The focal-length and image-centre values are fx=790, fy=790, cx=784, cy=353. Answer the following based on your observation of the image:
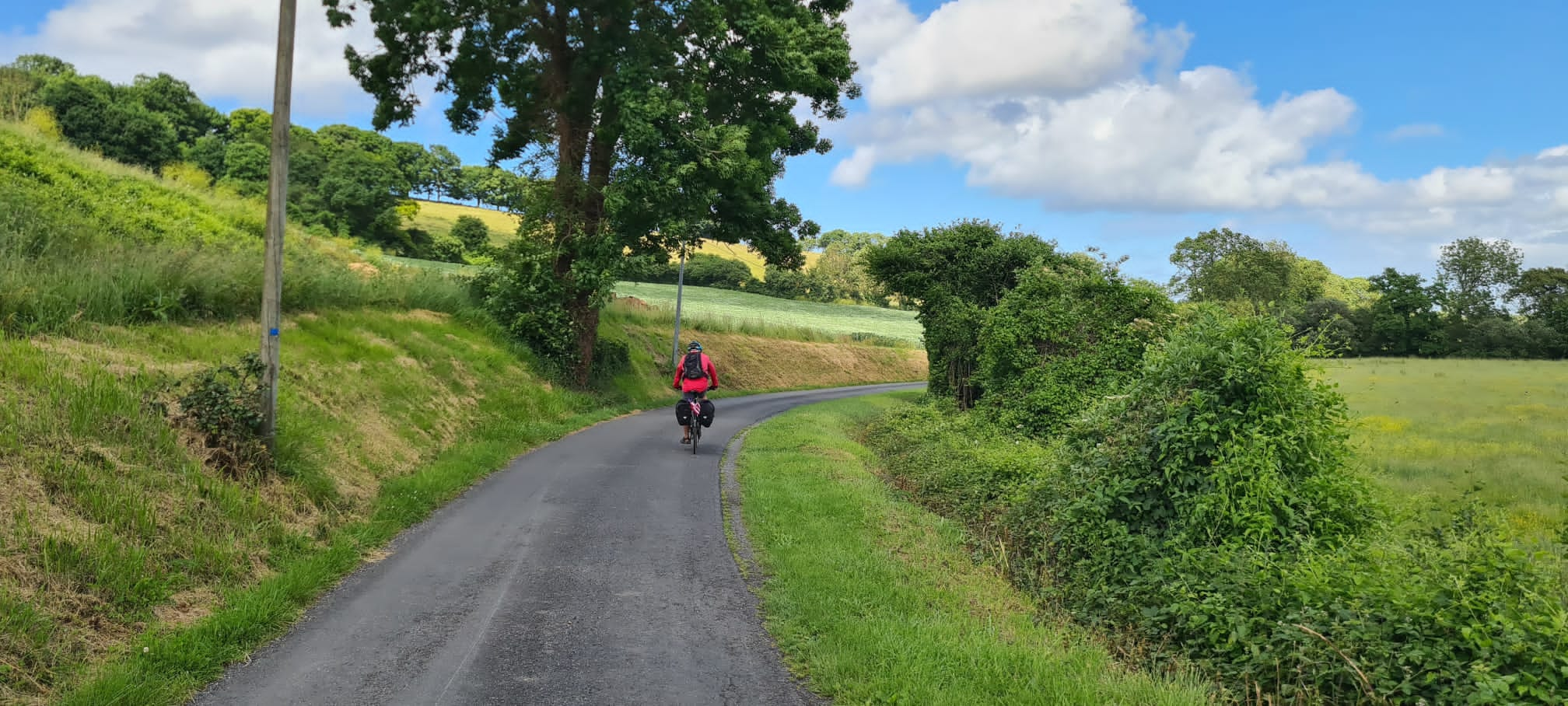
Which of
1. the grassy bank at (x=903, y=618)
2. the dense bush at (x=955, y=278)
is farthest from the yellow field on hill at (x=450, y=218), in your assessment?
the grassy bank at (x=903, y=618)

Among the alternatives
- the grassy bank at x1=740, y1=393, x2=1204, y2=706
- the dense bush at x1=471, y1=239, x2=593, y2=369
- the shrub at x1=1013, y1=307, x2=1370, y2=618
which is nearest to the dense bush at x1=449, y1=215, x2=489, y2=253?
the dense bush at x1=471, y1=239, x2=593, y2=369

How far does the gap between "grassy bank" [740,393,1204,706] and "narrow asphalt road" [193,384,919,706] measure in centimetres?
37

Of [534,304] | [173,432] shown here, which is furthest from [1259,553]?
[534,304]

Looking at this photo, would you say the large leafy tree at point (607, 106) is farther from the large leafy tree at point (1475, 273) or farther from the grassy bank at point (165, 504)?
the large leafy tree at point (1475, 273)

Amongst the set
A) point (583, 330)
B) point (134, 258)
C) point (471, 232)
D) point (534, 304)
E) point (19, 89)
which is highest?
point (19, 89)

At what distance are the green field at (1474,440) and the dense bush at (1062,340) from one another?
13.2 ft

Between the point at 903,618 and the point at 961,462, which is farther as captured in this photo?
the point at 961,462

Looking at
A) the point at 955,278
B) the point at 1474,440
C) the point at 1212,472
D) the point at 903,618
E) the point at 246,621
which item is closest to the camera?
the point at 246,621

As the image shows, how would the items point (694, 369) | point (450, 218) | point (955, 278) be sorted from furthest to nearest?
1. point (450, 218)
2. point (955, 278)
3. point (694, 369)

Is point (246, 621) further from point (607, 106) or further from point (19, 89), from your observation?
point (19, 89)

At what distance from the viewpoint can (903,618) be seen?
5.94 meters

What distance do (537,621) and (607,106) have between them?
1648cm

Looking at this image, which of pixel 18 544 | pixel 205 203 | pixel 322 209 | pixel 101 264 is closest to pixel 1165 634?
pixel 18 544

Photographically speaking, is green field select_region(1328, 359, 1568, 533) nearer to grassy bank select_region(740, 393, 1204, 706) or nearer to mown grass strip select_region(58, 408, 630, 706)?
grassy bank select_region(740, 393, 1204, 706)
